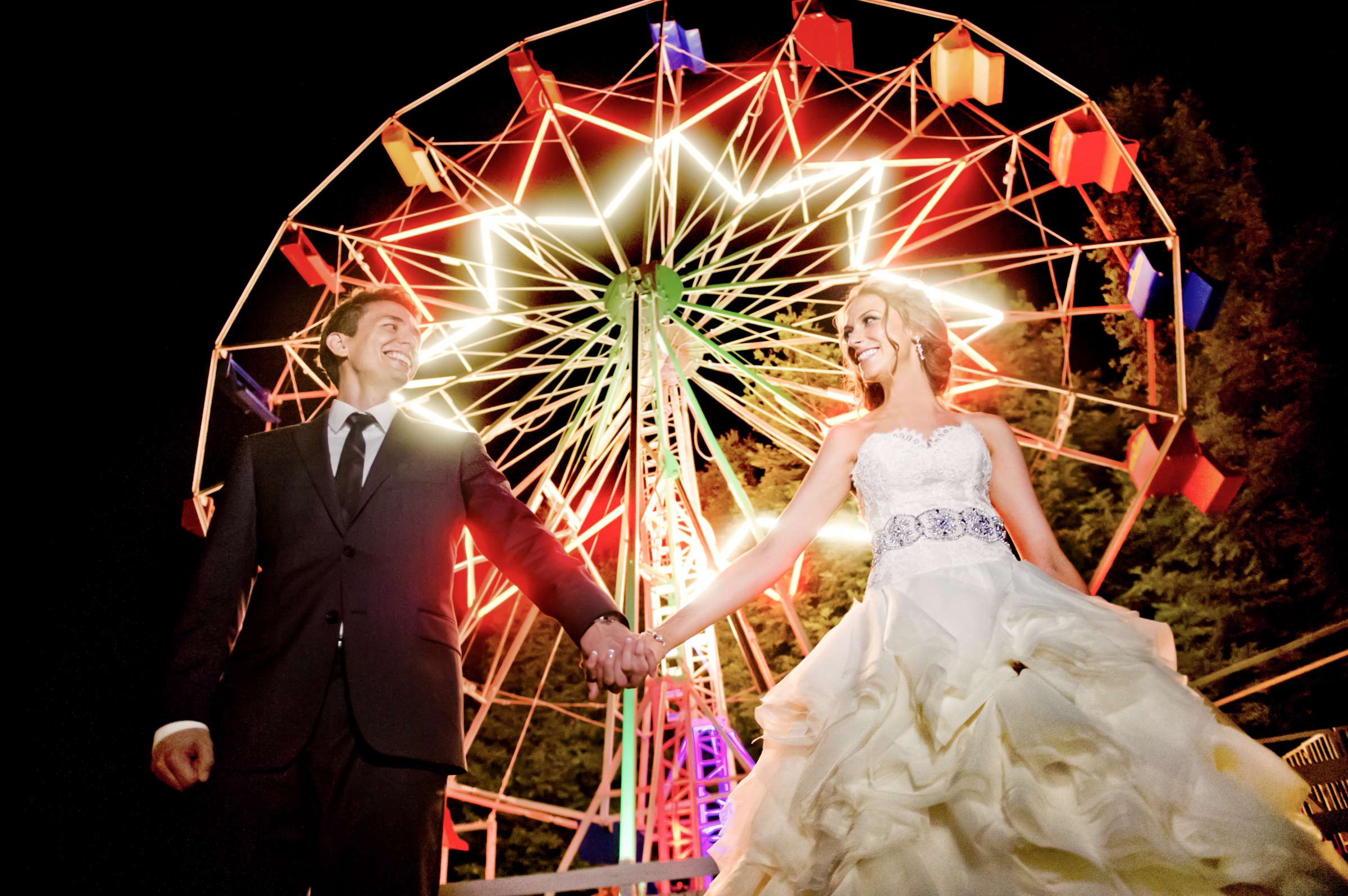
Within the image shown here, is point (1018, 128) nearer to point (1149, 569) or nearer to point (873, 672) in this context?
point (873, 672)

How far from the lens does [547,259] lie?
24.8ft

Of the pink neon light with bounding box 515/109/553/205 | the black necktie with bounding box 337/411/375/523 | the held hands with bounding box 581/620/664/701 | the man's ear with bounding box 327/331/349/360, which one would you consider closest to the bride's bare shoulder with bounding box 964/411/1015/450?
the held hands with bounding box 581/620/664/701

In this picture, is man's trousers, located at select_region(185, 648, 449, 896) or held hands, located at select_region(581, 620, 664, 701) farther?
held hands, located at select_region(581, 620, 664, 701)

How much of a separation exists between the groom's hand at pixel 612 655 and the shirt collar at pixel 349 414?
80 centimetres

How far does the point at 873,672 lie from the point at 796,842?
427 millimetres

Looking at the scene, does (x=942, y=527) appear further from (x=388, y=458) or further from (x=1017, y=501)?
(x=388, y=458)

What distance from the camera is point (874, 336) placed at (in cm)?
277

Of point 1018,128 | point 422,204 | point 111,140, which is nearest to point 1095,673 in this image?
point 1018,128

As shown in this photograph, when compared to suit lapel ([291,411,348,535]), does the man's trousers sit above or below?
below

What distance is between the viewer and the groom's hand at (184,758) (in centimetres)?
162

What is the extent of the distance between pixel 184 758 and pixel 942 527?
2.01 m

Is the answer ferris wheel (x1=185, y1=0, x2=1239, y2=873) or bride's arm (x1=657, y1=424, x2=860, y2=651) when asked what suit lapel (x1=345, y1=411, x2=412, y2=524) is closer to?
bride's arm (x1=657, y1=424, x2=860, y2=651)

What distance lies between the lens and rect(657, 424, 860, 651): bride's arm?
2264 mm

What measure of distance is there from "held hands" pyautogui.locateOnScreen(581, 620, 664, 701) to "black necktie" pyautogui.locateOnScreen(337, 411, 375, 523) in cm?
68
